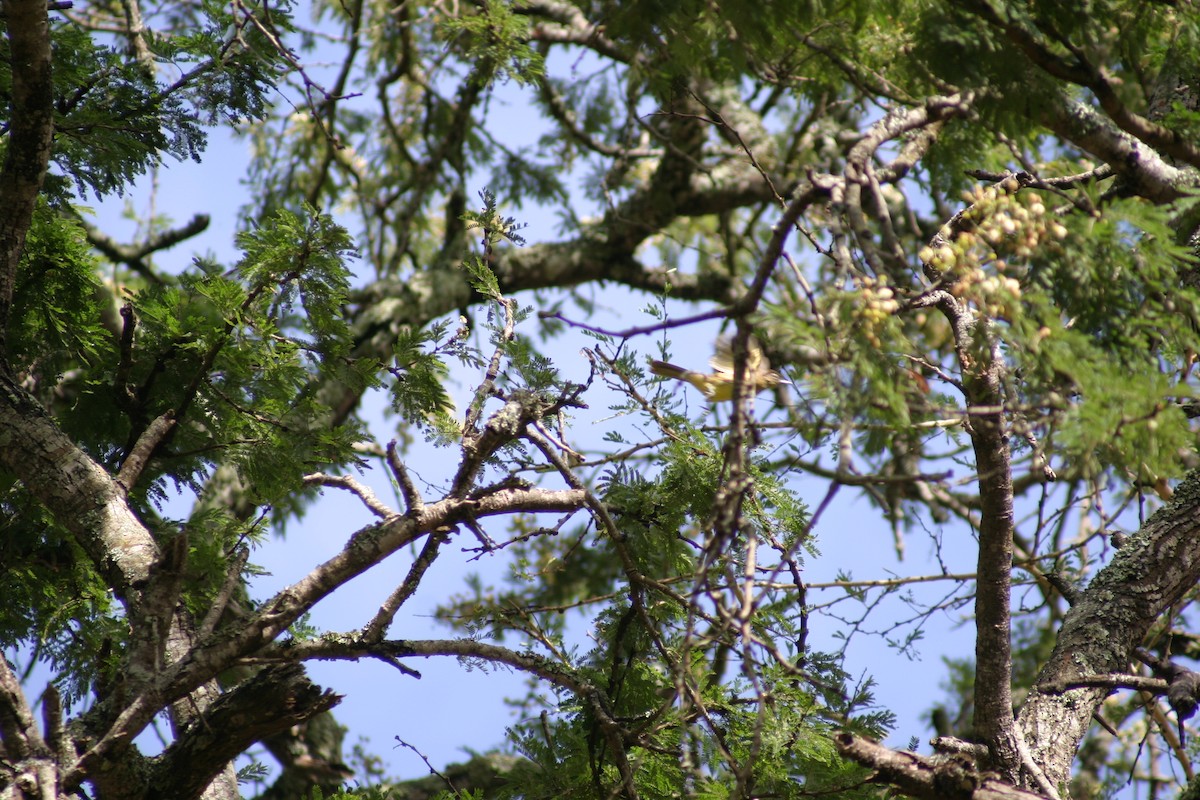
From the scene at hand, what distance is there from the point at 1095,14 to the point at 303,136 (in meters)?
3.98

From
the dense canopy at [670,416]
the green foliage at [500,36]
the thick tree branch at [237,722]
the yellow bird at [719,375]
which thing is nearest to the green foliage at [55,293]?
the dense canopy at [670,416]

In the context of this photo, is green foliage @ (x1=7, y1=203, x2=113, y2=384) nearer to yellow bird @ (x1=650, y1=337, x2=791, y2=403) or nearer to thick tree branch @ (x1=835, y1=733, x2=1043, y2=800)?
yellow bird @ (x1=650, y1=337, x2=791, y2=403)

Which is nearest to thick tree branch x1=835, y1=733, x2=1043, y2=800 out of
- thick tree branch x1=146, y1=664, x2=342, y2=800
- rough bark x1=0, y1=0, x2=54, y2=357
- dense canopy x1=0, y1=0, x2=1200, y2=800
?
dense canopy x1=0, y1=0, x2=1200, y2=800

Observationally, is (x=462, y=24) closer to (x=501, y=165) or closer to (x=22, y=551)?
(x=22, y=551)

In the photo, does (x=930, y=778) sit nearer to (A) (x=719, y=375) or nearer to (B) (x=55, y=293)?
(A) (x=719, y=375)

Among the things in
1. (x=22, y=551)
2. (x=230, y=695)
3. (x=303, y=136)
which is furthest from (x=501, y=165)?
(x=230, y=695)

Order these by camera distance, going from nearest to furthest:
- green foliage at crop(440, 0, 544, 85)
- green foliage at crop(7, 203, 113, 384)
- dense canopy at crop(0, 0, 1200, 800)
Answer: dense canopy at crop(0, 0, 1200, 800)
green foliage at crop(7, 203, 113, 384)
green foliage at crop(440, 0, 544, 85)

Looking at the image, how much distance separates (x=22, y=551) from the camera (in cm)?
197

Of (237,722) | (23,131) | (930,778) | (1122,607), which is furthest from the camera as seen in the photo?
(1122,607)

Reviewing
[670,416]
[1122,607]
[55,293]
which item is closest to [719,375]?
[670,416]

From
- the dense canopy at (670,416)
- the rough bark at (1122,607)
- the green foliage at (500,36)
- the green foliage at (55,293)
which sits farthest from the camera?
the green foliage at (500,36)

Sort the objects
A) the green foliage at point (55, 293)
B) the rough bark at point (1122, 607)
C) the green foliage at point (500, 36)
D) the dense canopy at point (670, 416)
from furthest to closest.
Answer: the green foliage at point (500, 36)
the green foliage at point (55, 293)
the rough bark at point (1122, 607)
the dense canopy at point (670, 416)

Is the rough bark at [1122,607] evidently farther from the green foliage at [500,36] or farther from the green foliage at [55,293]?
the green foliage at [55,293]

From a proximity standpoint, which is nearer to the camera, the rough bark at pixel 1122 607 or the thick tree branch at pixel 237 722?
the thick tree branch at pixel 237 722
